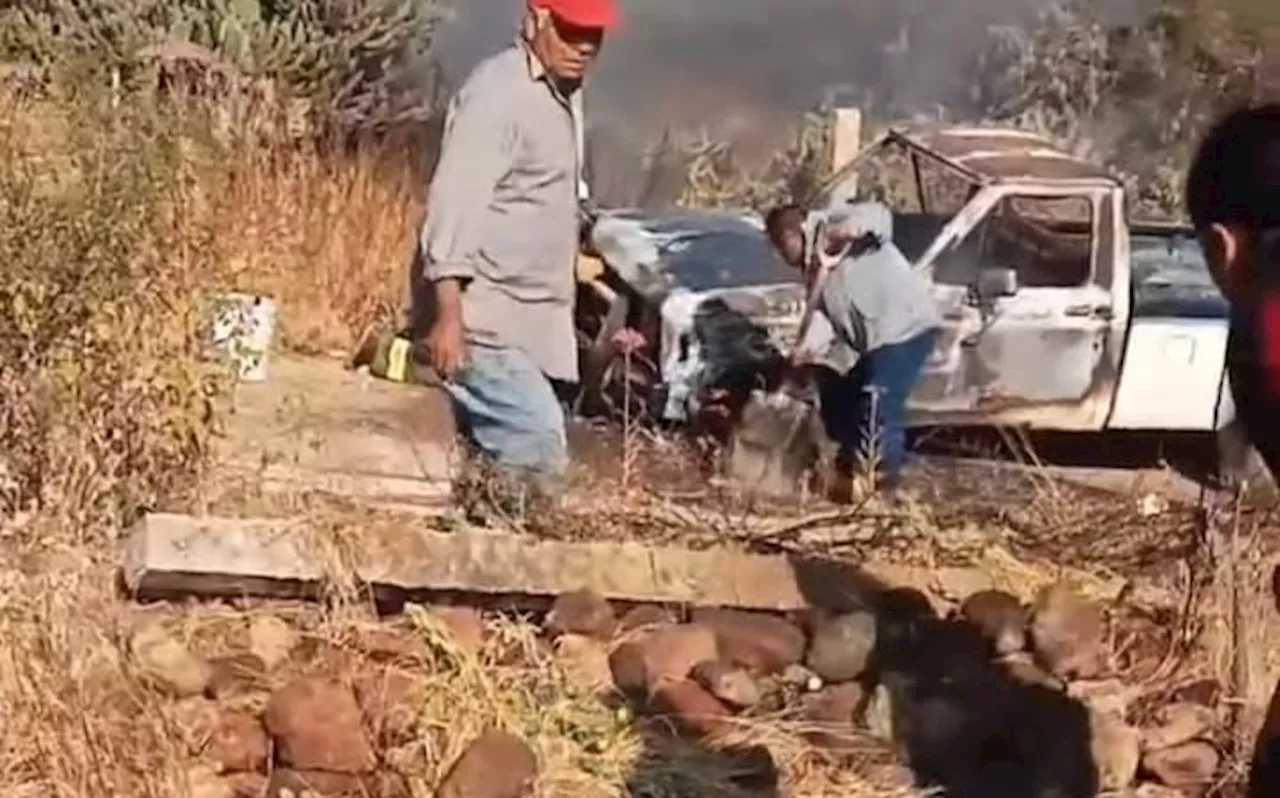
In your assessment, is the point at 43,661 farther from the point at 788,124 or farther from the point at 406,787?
the point at 788,124

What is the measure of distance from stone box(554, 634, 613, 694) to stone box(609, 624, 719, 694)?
1.0 inches

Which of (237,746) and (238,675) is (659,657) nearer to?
(238,675)

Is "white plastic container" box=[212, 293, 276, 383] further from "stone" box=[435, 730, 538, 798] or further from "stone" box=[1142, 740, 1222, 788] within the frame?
"stone" box=[1142, 740, 1222, 788]

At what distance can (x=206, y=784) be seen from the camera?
17.6 feet

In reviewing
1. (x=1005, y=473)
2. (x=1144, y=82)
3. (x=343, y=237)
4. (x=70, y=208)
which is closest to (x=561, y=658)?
(x=70, y=208)

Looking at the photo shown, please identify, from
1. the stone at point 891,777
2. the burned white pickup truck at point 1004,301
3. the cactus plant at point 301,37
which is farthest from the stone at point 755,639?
the cactus plant at point 301,37

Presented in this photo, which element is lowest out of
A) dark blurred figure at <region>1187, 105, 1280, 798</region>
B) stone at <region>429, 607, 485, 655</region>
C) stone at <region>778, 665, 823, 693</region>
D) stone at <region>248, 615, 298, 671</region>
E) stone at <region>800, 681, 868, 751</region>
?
stone at <region>800, 681, 868, 751</region>

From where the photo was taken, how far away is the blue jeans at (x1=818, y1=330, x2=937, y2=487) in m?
8.64

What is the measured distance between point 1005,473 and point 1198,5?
15.2 feet

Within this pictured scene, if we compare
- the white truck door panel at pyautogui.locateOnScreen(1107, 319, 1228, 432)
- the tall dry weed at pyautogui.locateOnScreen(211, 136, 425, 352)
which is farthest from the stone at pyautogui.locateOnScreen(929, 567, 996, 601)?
the tall dry weed at pyautogui.locateOnScreen(211, 136, 425, 352)

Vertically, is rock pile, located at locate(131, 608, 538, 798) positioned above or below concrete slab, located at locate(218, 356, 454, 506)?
above

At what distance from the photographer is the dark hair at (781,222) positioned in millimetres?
9164

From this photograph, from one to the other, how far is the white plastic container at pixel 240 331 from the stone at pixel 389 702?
1.64 m

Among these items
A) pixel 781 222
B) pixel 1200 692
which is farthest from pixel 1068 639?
pixel 781 222
